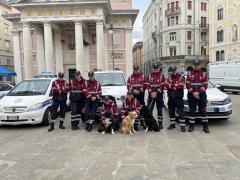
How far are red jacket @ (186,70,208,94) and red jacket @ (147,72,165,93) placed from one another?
0.79 m

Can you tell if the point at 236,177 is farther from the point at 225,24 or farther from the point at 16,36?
the point at 225,24

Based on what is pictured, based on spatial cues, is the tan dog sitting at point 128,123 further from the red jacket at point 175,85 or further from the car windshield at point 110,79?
the car windshield at point 110,79

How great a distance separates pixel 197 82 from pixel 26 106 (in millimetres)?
5468

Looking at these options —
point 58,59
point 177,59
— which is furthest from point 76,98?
point 177,59

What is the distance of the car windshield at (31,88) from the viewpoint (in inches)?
388

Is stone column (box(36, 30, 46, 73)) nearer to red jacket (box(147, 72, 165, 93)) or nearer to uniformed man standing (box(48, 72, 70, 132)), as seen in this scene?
uniformed man standing (box(48, 72, 70, 132))

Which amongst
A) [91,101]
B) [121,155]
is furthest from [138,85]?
[121,155]

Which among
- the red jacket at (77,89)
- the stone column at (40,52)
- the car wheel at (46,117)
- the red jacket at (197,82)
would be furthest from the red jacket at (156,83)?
the stone column at (40,52)

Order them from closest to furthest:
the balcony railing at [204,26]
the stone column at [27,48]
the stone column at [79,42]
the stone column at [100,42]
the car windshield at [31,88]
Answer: the car windshield at [31,88] < the stone column at [100,42] < the stone column at [79,42] < the stone column at [27,48] < the balcony railing at [204,26]

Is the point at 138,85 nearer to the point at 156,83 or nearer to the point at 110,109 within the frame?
the point at 156,83

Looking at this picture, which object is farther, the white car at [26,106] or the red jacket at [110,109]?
the white car at [26,106]

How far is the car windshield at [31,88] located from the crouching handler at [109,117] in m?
2.76

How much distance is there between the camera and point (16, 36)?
125ft

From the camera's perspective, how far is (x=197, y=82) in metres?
→ 8.23
